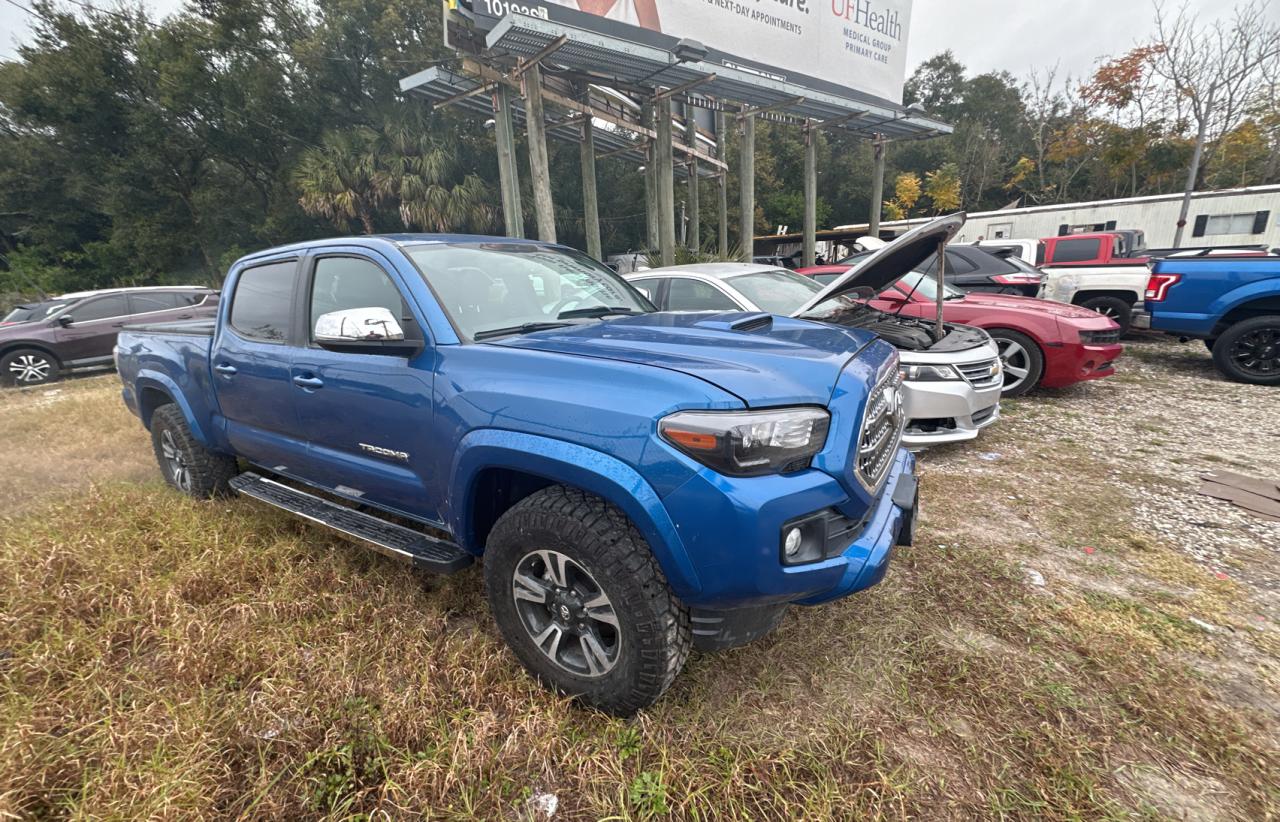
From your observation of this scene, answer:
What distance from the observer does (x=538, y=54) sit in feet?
28.9

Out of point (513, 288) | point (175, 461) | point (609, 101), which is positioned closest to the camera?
point (513, 288)

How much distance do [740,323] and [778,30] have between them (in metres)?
12.7

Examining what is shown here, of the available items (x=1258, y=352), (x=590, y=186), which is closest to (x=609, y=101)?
(x=590, y=186)

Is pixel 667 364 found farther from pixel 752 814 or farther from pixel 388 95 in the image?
pixel 388 95

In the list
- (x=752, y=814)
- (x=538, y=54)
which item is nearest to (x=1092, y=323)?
(x=752, y=814)

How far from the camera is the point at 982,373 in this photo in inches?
166

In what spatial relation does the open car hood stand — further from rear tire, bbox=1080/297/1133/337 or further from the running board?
rear tire, bbox=1080/297/1133/337

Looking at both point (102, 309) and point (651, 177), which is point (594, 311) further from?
point (651, 177)

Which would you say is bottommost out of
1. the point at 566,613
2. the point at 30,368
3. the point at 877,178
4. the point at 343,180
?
the point at 30,368

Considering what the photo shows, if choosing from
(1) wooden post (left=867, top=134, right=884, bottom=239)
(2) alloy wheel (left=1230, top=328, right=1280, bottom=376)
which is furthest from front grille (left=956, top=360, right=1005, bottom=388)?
(1) wooden post (left=867, top=134, right=884, bottom=239)

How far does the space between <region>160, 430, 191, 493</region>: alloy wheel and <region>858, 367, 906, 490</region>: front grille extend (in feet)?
13.6

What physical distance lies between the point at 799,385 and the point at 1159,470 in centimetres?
388

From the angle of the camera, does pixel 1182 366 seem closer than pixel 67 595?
No

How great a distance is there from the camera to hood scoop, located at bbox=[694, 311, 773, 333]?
2322 mm
